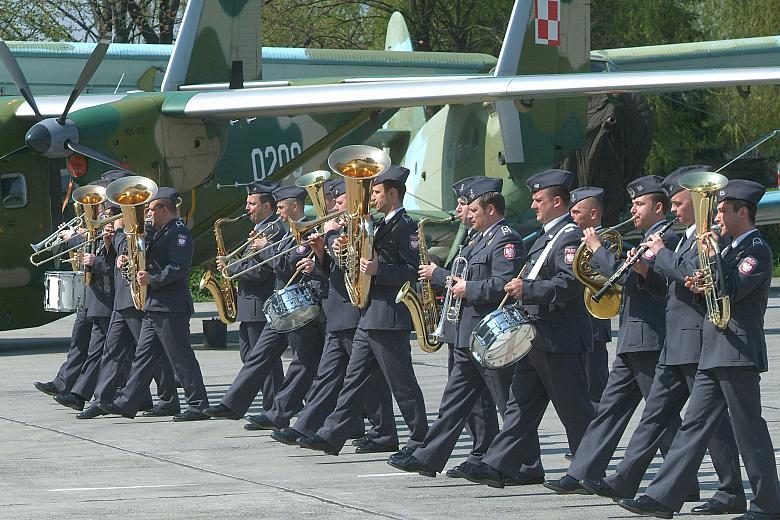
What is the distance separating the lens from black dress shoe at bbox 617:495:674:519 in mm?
7656

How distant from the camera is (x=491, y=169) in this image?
73.8 ft

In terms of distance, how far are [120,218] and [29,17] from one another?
2357cm

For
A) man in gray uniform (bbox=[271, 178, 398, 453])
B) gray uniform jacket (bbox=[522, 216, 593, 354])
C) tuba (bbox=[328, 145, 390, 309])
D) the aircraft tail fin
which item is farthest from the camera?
the aircraft tail fin

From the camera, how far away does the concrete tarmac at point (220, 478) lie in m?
8.18

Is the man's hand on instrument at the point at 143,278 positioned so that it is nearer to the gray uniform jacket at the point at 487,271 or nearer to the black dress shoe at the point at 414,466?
the black dress shoe at the point at 414,466

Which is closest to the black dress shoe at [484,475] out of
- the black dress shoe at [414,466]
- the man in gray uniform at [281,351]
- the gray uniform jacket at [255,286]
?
the black dress shoe at [414,466]

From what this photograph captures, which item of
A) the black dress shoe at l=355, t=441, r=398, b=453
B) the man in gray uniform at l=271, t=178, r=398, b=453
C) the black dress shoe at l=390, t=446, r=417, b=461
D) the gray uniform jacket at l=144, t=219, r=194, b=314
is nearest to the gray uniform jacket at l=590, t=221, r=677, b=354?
the black dress shoe at l=390, t=446, r=417, b=461

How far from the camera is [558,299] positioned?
8578 mm

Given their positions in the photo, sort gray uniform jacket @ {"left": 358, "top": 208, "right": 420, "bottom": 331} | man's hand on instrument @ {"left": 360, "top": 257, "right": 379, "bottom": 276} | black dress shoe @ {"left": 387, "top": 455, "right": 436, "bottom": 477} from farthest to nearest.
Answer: gray uniform jacket @ {"left": 358, "top": 208, "right": 420, "bottom": 331} → man's hand on instrument @ {"left": 360, "top": 257, "right": 379, "bottom": 276} → black dress shoe @ {"left": 387, "top": 455, "right": 436, "bottom": 477}

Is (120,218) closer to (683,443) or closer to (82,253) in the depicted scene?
(82,253)

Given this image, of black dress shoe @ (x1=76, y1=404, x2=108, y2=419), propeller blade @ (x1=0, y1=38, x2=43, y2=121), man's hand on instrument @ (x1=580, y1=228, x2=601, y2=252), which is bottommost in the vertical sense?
black dress shoe @ (x1=76, y1=404, x2=108, y2=419)

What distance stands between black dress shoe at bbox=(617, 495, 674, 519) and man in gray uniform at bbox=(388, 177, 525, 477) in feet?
4.48

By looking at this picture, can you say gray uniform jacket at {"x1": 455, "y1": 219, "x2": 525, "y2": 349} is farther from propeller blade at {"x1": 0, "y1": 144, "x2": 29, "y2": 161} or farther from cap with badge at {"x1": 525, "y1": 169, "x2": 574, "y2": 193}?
propeller blade at {"x1": 0, "y1": 144, "x2": 29, "y2": 161}

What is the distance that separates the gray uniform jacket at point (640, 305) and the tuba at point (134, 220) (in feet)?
15.2
